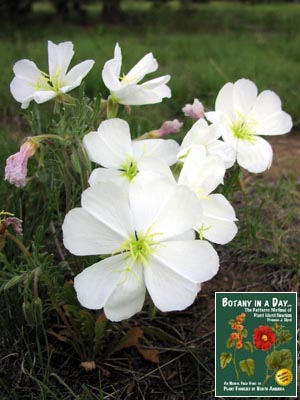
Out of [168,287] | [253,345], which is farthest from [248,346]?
[168,287]

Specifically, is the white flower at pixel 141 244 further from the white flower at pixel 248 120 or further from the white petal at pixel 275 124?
the white petal at pixel 275 124

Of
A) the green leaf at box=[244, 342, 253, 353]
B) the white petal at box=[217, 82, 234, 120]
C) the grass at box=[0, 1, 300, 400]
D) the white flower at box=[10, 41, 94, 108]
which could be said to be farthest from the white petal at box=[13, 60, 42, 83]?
the green leaf at box=[244, 342, 253, 353]

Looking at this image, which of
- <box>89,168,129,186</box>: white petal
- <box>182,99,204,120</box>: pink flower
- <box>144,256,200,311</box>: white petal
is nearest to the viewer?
<box>144,256,200,311</box>: white petal

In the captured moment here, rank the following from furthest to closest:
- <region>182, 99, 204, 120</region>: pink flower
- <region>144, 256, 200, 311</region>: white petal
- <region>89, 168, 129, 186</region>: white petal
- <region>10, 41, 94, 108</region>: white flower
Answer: <region>182, 99, 204, 120</region>: pink flower
<region>10, 41, 94, 108</region>: white flower
<region>89, 168, 129, 186</region>: white petal
<region>144, 256, 200, 311</region>: white petal

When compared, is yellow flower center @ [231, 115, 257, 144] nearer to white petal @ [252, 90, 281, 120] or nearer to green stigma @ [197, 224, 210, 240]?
white petal @ [252, 90, 281, 120]

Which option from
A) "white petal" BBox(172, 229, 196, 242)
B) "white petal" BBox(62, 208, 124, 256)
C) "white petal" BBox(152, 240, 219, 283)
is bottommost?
"white petal" BBox(152, 240, 219, 283)
